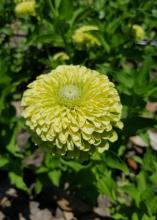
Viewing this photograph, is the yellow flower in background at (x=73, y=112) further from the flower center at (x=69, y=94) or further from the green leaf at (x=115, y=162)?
the green leaf at (x=115, y=162)

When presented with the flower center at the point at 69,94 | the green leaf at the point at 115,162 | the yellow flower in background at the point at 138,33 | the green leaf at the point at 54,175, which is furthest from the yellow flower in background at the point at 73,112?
the yellow flower in background at the point at 138,33

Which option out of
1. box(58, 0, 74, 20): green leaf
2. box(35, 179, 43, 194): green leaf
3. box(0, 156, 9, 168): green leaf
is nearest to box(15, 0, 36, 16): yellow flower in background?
box(58, 0, 74, 20): green leaf

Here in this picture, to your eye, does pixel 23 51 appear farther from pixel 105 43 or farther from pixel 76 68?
pixel 76 68

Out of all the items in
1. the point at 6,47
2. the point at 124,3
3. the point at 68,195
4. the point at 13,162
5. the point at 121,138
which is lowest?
the point at 68,195

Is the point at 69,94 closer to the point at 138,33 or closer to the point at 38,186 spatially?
the point at 38,186

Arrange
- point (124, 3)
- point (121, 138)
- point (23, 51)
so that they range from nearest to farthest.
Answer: point (121, 138) < point (124, 3) < point (23, 51)

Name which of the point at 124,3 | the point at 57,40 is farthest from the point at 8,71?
the point at 124,3
